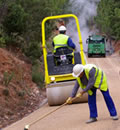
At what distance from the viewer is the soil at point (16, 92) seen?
11835 millimetres

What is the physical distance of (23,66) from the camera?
56.5 feet

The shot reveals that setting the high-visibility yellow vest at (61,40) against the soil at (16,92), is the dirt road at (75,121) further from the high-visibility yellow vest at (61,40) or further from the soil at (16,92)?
the high-visibility yellow vest at (61,40)

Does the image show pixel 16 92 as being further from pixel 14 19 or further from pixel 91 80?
pixel 91 80

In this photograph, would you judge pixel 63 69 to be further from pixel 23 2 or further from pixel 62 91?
pixel 23 2

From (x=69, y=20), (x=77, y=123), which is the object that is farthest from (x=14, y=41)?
(x=69, y=20)

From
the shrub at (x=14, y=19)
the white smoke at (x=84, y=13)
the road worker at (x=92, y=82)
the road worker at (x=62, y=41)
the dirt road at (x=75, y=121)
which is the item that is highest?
the white smoke at (x=84, y=13)

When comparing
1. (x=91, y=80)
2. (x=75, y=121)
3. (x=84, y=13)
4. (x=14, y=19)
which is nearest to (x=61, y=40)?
(x=75, y=121)

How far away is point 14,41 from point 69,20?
4892 centimetres

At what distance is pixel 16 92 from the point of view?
1390 cm

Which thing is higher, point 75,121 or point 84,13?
point 84,13

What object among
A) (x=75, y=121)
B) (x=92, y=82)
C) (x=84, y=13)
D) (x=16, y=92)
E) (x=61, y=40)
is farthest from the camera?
(x=84, y=13)

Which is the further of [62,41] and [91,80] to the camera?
[62,41]

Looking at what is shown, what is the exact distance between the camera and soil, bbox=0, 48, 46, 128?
38.8 ft

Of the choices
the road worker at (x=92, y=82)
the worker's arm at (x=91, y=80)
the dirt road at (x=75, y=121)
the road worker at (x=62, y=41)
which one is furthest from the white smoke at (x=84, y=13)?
the worker's arm at (x=91, y=80)
